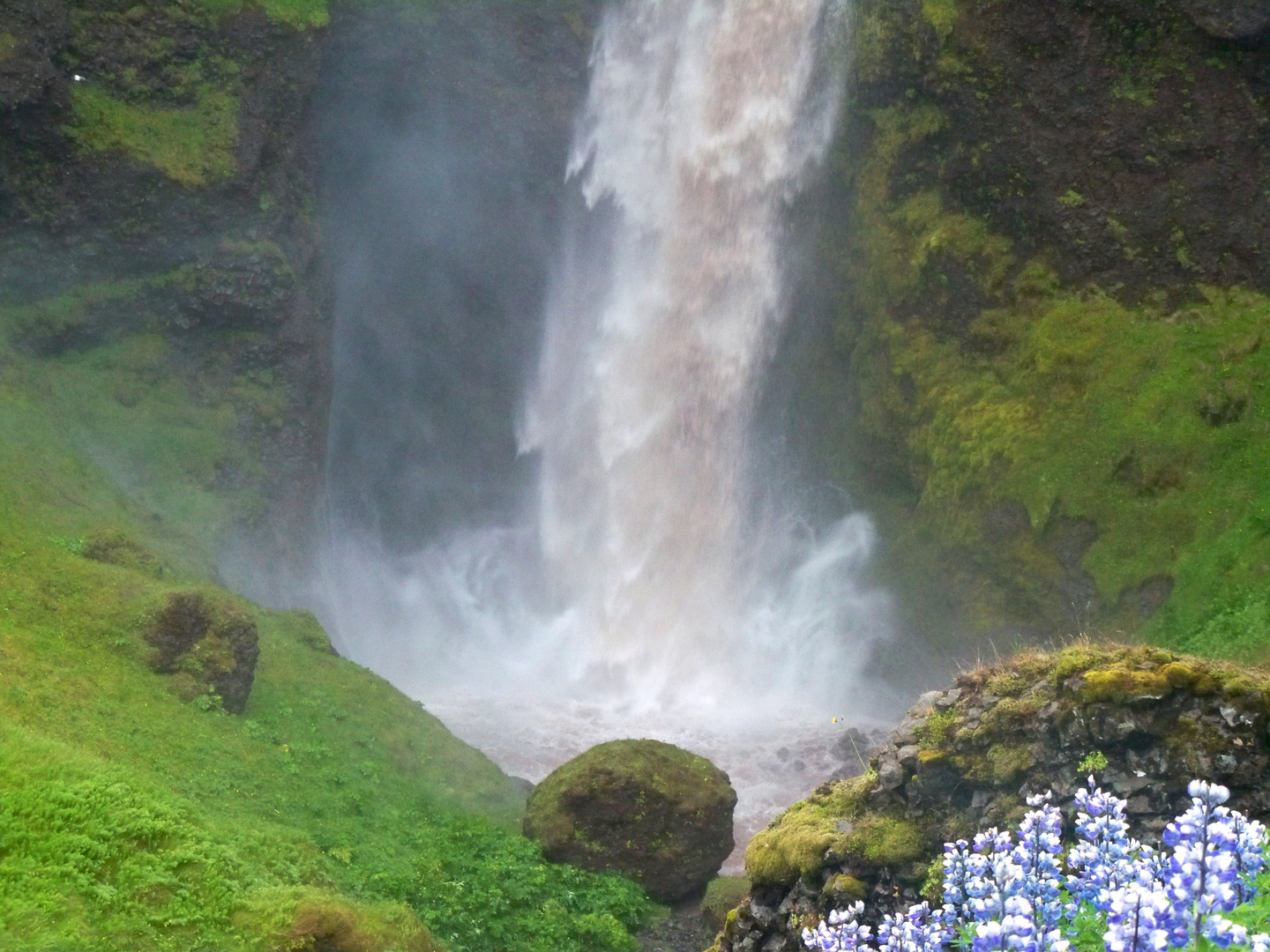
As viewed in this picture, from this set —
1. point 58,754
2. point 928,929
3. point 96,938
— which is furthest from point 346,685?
point 928,929

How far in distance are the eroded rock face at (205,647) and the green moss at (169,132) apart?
40.1ft

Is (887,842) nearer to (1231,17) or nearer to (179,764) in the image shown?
(179,764)

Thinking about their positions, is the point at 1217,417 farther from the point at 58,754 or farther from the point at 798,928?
the point at 58,754

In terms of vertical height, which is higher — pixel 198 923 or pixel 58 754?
pixel 58 754

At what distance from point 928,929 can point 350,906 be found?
261 inches

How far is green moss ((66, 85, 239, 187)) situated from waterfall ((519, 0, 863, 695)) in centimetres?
925

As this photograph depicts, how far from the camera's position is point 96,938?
846 centimetres

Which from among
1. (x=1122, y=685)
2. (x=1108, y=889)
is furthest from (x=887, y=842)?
(x=1108, y=889)

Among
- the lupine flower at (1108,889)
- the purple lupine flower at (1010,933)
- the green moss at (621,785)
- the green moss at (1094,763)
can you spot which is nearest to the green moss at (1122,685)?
the green moss at (1094,763)

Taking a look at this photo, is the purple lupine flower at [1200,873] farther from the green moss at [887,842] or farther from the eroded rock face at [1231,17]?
the eroded rock face at [1231,17]

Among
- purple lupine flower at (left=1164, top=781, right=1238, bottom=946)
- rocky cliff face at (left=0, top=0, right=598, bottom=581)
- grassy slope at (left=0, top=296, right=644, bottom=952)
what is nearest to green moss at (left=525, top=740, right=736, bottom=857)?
grassy slope at (left=0, top=296, right=644, bottom=952)

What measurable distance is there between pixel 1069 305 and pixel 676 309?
9.30 m

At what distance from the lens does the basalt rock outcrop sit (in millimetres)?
7820

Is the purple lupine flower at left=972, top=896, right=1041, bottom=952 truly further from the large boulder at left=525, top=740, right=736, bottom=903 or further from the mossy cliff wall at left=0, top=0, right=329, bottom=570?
the mossy cliff wall at left=0, top=0, right=329, bottom=570
